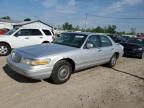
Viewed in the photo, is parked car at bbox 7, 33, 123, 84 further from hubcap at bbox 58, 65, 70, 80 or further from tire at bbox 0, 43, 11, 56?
tire at bbox 0, 43, 11, 56

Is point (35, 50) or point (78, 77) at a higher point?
point (35, 50)

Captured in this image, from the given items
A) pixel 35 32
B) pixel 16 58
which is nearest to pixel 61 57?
pixel 16 58

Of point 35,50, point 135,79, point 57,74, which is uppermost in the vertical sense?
point 35,50

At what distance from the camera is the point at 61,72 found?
18.3ft

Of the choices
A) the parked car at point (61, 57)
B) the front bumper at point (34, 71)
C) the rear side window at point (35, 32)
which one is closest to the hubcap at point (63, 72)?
the parked car at point (61, 57)

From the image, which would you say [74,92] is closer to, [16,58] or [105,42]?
[16,58]

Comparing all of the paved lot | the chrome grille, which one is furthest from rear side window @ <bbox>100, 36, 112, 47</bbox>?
the chrome grille

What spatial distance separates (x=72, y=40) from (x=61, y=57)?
141 centimetres

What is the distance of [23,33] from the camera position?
11.2 metres

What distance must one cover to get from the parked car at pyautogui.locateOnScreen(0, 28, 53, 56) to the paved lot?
400cm

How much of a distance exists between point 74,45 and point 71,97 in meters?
2.13

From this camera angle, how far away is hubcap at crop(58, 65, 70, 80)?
5.54 m

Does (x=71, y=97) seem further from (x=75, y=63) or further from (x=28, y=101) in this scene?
(x=75, y=63)

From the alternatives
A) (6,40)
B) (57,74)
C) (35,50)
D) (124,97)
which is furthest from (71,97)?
(6,40)
